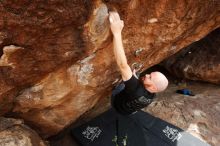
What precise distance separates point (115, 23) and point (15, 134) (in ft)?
6.79

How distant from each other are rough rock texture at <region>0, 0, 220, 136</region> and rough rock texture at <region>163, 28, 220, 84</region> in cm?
156

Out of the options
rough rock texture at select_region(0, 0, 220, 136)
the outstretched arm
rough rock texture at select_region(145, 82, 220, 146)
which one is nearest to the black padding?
rough rock texture at select_region(145, 82, 220, 146)

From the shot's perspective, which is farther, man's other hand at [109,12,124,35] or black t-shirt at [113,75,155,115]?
black t-shirt at [113,75,155,115]

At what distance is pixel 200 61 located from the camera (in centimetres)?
705

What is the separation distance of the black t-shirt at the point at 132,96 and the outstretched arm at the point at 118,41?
0.12 metres

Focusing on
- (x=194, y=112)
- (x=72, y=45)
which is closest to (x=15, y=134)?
(x=72, y=45)

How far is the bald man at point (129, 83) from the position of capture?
4.08 metres

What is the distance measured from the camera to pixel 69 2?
11.7ft

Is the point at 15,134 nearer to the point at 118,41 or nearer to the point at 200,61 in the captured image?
the point at 118,41

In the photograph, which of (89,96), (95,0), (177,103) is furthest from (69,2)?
(177,103)

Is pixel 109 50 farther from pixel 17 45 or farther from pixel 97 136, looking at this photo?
pixel 97 136

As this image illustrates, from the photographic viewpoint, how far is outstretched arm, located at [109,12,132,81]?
4008 millimetres

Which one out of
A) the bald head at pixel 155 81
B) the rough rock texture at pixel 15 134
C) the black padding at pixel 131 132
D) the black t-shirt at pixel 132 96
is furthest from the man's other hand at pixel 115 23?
the black padding at pixel 131 132

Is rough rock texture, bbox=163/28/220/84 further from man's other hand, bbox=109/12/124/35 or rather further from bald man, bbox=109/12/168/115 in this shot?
man's other hand, bbox=109/12/124/35
